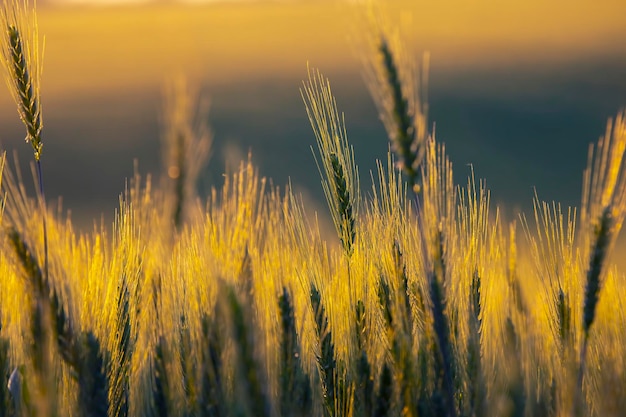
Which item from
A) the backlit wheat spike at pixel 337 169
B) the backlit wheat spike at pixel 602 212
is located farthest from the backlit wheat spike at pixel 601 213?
the backlit wheat spike at pixel 337 169

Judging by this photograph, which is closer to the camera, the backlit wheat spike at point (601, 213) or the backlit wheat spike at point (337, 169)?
the backlit wheat spike at point (601, 213)

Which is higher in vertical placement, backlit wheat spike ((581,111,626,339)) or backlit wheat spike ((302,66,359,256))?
backlit wheat spike ((302,66,359,256))

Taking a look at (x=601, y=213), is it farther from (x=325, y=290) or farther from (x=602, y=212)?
(x=325, y=290)

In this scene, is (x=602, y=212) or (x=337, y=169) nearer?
(x=602, y=212)

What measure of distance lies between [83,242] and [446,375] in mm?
1651

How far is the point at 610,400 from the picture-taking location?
1957 millimetres

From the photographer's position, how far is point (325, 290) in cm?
283

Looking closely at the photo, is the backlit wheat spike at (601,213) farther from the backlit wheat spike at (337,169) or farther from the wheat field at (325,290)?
the backlit wheat spike at (337,169)

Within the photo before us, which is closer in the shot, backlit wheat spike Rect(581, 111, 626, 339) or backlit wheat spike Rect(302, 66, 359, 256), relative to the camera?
backlit wheat spike Rect(581, 111, 626, 339)

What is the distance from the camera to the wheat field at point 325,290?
7.25 ft

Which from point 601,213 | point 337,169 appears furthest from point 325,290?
point 601,213

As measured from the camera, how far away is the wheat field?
7.25ft

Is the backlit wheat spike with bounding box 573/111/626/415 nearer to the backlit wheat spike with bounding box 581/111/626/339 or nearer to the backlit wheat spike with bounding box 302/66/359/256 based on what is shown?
the backlit wheat spike with bounding box 581/111/626/339

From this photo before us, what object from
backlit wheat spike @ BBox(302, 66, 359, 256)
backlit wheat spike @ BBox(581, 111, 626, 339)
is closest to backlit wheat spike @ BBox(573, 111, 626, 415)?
backlit wheat spike @ BBox(581, 111, 626, 339)
